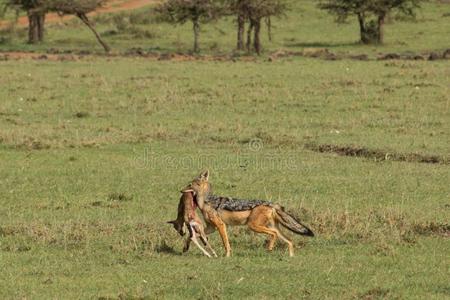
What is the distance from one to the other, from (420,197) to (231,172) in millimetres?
3749

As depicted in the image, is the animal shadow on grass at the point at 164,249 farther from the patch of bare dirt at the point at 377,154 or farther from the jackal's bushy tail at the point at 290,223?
the patch of bare dirt at the point at 377,154

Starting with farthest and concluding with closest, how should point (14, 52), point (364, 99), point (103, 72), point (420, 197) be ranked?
point (14, 52)
point (103, 72)
point (364, 99)
point (420, 197)

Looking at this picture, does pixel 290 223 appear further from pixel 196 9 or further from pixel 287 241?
pixel 196 9

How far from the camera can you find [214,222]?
9.70 meters

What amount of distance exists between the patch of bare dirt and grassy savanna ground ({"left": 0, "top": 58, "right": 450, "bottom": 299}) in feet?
0.92

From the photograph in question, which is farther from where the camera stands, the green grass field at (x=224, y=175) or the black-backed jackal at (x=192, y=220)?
the black-backed jackal at (x=192, y=220)

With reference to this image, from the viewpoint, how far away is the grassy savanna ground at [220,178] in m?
9.03

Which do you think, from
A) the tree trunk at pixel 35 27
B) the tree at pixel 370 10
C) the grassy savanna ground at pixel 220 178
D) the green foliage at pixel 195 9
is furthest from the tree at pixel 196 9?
the grassy savanna ground at pixel 220 178

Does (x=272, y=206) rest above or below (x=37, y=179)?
above

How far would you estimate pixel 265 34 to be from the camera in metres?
54.7

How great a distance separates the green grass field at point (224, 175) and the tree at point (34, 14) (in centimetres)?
1416

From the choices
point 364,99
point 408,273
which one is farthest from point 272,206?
point 364,99

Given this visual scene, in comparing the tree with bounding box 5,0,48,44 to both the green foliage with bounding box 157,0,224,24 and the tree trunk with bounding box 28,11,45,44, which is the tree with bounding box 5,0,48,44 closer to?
the tree trunk with bounding box 28,11,45,44

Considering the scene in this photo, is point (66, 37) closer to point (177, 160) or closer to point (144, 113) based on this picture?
point (144, 113)
